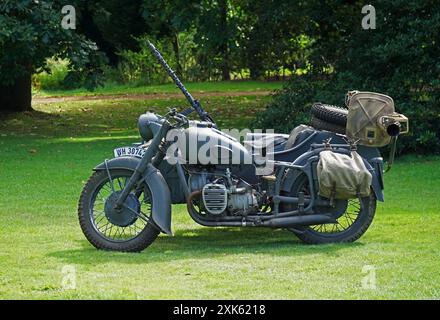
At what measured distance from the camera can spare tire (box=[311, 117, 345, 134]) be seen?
33.1 feet

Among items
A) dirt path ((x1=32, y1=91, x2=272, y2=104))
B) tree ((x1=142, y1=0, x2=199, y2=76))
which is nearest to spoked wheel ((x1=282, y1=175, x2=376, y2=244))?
tree ((x1=142, y1=0, x2=199, y2=76))

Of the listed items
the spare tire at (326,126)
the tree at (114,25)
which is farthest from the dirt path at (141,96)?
the spare tire at (326,126)

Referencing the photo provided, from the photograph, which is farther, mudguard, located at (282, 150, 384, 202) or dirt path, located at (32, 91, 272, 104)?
dirt path, located at (32, 91, 272, 104)

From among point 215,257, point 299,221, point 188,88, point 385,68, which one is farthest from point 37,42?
point 188,88

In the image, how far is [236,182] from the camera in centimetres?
984

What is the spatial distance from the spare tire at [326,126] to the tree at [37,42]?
898cm

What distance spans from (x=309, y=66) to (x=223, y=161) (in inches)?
405

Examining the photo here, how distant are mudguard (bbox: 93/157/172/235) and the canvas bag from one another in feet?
4.60

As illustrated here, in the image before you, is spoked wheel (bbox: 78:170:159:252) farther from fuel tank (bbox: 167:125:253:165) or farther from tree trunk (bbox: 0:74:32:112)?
tree trunk (bbox: 0:74:32:112)

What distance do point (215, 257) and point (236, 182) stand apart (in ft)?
2.89

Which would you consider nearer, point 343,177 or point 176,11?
point 343,177

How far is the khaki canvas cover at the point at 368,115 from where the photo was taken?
9.70 m

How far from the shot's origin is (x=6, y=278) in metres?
8.34

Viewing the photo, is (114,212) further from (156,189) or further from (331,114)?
(331,114)
